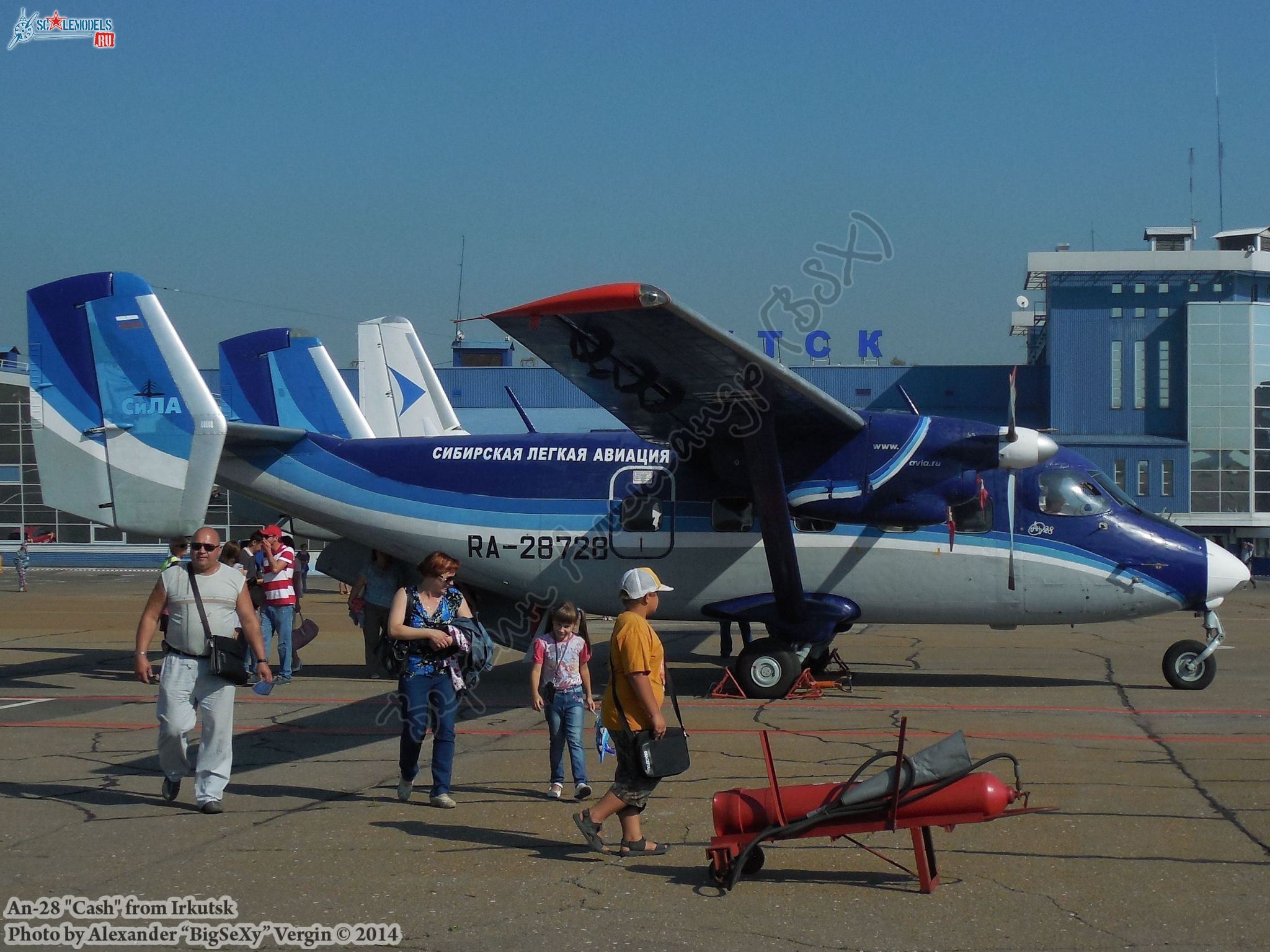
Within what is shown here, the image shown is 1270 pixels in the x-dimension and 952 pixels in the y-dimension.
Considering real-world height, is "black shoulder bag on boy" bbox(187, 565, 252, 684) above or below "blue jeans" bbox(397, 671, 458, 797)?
above

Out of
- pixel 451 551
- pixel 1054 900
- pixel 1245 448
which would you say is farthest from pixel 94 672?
pixel 1245 448

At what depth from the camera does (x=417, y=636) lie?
7.79 m

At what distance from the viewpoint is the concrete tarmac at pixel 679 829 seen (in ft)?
19.1

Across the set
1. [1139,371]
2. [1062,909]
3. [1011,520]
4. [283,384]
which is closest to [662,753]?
[1062,909]

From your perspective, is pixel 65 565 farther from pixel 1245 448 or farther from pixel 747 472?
pixel 1245 448

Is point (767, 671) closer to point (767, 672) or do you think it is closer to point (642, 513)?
point (767, 672)

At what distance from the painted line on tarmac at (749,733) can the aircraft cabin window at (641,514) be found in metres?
3.45

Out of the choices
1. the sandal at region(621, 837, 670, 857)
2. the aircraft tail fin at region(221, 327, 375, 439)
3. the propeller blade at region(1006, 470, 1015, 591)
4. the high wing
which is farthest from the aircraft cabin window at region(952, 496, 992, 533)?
the aircraft tail fin at region(221, 327, 375, 439)

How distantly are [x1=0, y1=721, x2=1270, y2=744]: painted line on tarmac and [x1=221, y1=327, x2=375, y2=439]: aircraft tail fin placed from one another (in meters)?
7.58

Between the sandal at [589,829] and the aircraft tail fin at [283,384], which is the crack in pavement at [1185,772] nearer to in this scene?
the sandal at [589,829]

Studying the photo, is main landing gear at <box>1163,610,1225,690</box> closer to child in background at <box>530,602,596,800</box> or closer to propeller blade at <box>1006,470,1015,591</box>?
propeller blade at <box>1006,470,1015,591</box>

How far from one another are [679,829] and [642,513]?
687 cm

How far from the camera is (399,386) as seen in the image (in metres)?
24.6

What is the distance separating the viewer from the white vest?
8.02 m
